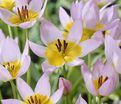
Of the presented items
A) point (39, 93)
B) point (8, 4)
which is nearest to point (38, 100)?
point (39, 93)

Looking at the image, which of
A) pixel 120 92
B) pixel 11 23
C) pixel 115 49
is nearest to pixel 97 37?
pixel 115 49

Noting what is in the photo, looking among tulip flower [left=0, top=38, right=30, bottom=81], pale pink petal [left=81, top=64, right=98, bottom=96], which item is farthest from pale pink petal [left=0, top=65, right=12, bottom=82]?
pale pink petal [left=81, top=64, right=98, bottom=96]

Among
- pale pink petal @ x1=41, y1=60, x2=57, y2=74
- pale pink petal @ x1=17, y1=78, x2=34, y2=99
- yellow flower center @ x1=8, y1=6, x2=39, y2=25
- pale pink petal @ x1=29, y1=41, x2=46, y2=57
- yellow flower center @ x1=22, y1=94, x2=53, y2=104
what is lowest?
yellow flower center @ x1=22, y1=94, x2=53, y2=104

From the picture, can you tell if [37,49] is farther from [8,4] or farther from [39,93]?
[8,4]

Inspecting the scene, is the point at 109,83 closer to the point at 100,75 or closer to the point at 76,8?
the point at 100,75

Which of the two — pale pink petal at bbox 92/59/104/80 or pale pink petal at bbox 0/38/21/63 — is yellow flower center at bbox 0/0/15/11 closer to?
pale pink petal at bbox 0/38/21/63

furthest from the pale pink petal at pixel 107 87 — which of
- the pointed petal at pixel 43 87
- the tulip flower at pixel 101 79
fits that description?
the pointed petal at pixel 43 87

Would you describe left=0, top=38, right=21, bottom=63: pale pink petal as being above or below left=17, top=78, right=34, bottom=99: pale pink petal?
above
